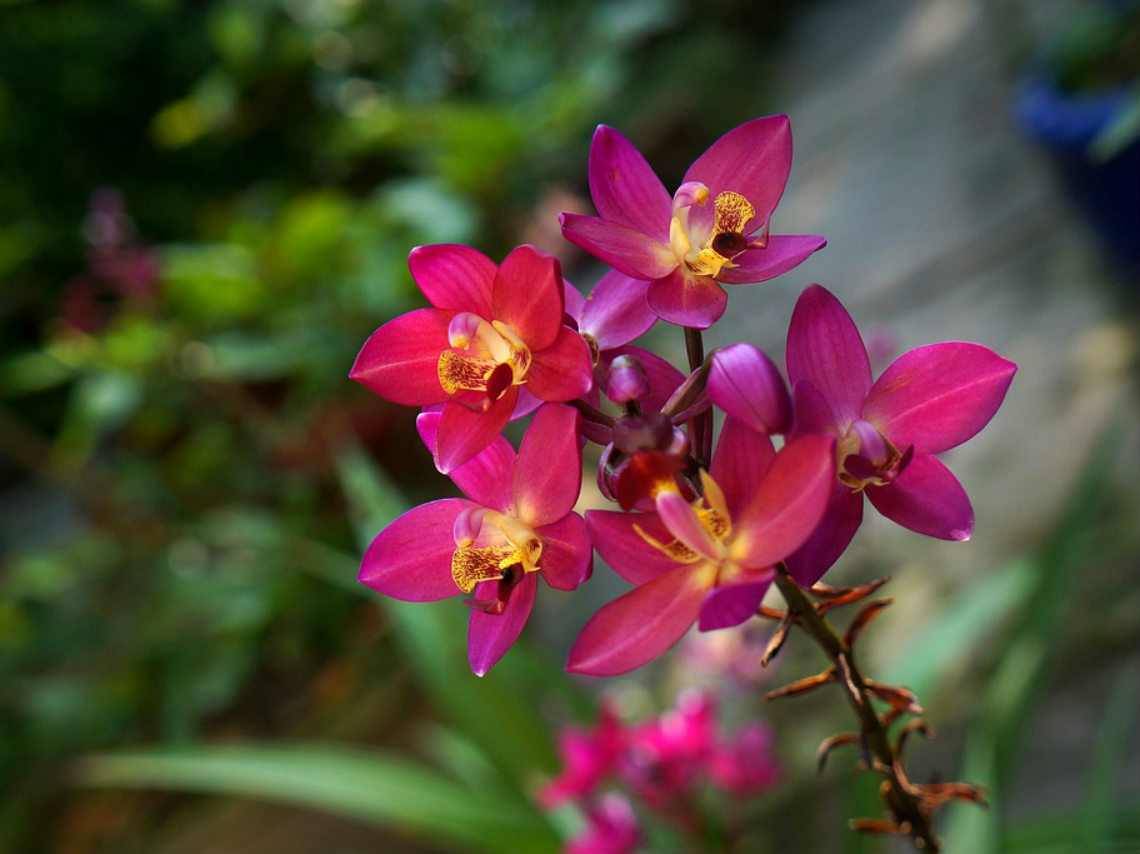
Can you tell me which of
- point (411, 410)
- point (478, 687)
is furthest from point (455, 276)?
point (411, 410)

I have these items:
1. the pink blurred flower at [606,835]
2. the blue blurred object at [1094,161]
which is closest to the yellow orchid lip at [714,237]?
the pink blurred flower at [606,835]

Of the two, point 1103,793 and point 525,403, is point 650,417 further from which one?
point 1103,793

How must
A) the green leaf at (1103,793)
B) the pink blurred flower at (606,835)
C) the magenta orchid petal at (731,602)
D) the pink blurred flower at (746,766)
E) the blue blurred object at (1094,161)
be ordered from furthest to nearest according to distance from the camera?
the blue blurred object at (1094,161) < the pink blurred flower at (746,766) < the pink blurred flower at (606,835) < the green leaf at (1103,793) < the magenta orchid petal at (731,602)

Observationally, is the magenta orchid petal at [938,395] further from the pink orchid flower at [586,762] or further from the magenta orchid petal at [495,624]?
the pink orchid flower at [586,762]

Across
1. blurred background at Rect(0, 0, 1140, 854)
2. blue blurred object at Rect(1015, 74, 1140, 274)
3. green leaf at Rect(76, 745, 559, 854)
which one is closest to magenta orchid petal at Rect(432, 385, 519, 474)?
blurred background at Rect(0, 0, 1140, 854)

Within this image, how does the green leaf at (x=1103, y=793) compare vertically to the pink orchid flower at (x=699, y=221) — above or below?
below

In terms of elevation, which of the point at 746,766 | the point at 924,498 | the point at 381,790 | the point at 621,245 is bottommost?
the point at 746,766
